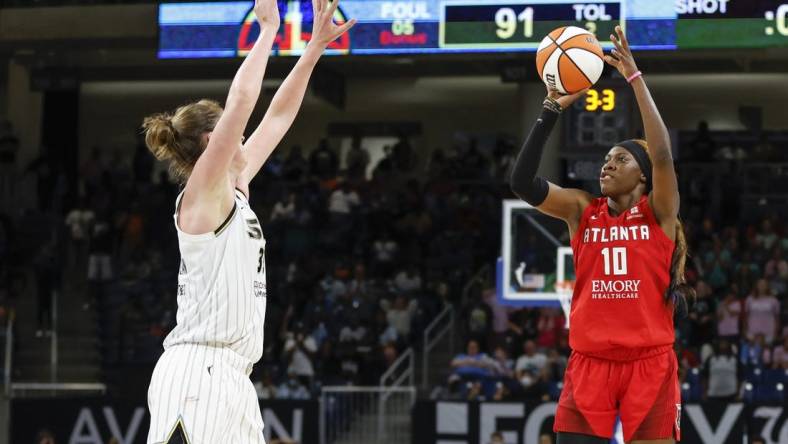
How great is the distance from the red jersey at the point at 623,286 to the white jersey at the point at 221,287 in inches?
64.7

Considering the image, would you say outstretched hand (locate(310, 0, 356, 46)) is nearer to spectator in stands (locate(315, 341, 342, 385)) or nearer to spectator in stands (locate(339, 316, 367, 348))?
spectator in stands (locate(315, 341, 342, 385))

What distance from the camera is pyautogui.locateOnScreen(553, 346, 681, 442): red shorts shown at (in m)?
5.59

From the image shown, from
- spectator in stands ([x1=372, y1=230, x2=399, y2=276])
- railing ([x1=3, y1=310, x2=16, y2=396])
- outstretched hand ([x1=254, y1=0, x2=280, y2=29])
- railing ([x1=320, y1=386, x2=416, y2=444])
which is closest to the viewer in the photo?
outstretched hand ([x1=254, y1=0, x2=280, y2=29])

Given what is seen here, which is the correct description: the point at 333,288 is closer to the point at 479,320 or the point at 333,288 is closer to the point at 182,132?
the point at 479,320

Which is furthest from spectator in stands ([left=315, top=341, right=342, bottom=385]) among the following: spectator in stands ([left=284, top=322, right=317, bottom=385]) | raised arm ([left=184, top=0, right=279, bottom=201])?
raised arm ([left=184, top=0, right=279, bottom=201])

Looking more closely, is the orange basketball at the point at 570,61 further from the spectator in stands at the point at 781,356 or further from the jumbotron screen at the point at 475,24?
the spectator in stands at the point at 781,356

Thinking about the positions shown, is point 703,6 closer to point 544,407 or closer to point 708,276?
point 544,407

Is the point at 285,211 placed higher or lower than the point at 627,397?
higher

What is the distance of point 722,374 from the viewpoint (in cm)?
1630

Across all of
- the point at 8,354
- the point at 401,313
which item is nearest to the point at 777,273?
the point at 401,313

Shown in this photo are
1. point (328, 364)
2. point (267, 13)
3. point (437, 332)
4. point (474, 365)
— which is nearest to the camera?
point (267, 13)

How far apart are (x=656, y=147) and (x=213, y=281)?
199cm

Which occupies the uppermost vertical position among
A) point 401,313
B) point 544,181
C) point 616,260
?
point 544,181

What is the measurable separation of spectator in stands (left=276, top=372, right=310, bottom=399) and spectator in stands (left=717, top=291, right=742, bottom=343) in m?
5.19
